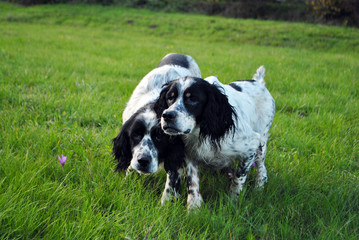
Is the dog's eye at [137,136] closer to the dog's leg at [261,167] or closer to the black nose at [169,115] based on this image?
the black nose at [169,115]

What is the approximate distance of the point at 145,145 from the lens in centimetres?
244

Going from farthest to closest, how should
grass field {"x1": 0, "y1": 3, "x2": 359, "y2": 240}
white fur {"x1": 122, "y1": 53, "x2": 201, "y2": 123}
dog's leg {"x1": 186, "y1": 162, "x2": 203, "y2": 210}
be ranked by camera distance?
white fur {"x1": 122, "y1": 53, "x2": 201, "y2": 123}
dog's leg {"x1": 186, "y1": 162, "x2": 203, "y2": 210}
grass field {"x1": 0, "y1": 3, "x2": 359, "y2": 240}

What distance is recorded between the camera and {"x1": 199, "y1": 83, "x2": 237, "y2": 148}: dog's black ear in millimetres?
2441

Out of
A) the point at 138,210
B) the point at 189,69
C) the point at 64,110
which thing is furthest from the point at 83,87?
the point at 138,210

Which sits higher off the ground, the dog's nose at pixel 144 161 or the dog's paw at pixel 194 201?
the dog's nose at pixel 144 161

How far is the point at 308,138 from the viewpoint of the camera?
3.48 meters

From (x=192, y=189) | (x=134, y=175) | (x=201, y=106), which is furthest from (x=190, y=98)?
(x=134, y=175)

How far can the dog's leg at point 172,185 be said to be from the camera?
2357 mm

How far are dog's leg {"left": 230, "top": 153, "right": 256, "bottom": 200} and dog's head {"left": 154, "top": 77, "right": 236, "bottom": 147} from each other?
0.31 m

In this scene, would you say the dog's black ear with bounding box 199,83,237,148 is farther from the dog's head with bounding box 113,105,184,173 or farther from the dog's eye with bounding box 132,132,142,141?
the dog's eye with bounding box 132,132,142,141

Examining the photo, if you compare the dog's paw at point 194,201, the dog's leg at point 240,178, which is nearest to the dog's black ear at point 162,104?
the dog's paw at point 194,201

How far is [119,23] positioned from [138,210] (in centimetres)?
1812

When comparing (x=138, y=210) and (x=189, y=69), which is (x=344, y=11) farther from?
(x=138, y=210)

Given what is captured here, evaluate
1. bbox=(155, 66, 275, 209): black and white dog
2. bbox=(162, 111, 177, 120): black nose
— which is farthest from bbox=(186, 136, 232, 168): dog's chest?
bbox=(162, 111, 177, 120): black nose
